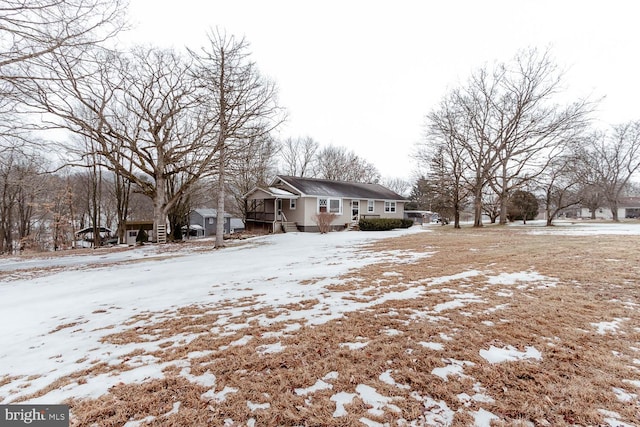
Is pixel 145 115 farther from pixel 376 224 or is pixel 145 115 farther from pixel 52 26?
pixel 376 224

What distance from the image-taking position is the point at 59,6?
570 cm

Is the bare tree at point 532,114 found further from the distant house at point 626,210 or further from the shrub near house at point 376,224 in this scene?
the distant house at point 626,210

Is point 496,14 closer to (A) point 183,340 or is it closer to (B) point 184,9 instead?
(B) point 184,9

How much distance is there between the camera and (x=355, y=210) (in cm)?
2406

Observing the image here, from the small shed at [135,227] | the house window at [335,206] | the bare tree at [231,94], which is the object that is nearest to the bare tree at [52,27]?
the bare tree at [231,94]

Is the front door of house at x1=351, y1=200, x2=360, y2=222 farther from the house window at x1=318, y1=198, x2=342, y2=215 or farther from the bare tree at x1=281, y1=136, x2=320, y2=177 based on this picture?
the bare tree at x1=281, y1=136, x2=320, y2=177

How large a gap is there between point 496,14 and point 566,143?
14701 millimetres

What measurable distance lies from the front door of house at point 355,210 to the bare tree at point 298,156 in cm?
1571

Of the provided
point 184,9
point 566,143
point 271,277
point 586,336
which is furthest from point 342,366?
point 566,143

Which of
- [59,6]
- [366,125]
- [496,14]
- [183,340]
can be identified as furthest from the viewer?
[366,125]

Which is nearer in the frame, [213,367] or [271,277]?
[213,367]

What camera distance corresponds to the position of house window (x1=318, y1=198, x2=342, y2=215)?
862 inches

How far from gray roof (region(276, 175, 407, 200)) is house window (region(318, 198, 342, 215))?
0.51 metres

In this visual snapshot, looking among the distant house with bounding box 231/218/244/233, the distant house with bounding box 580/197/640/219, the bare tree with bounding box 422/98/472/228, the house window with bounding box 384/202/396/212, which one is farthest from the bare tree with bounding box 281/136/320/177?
the distant house with bounding box 580/197/640/219
